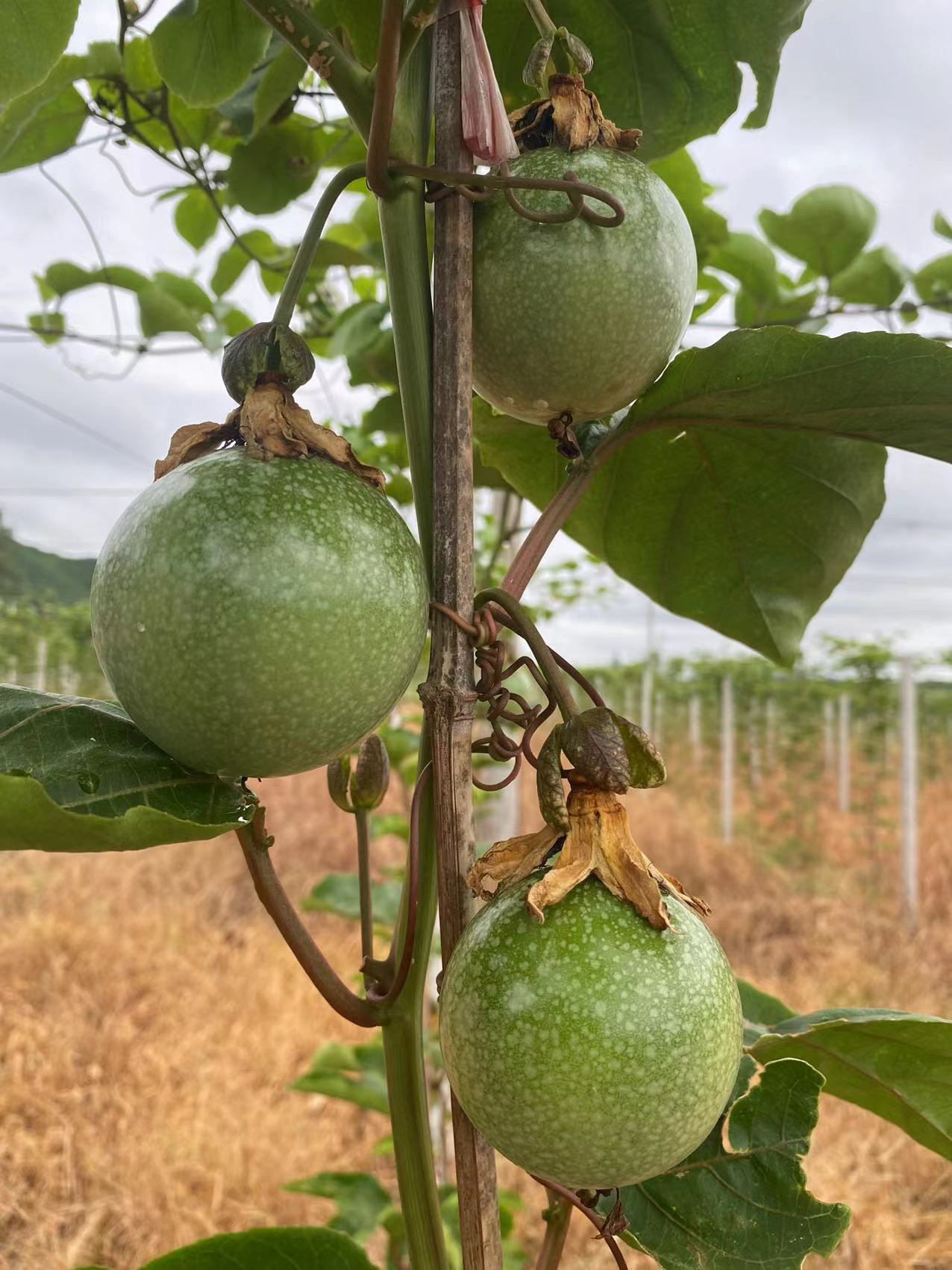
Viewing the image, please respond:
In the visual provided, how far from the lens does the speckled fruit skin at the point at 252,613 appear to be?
45cm

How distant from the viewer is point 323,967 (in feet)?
1.84

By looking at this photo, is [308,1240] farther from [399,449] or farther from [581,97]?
[399,449]

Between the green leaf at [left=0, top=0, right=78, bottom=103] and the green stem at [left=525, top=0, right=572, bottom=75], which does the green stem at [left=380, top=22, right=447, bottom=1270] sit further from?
the green leaf at [left=0, top=0, right=78, bottom=103]

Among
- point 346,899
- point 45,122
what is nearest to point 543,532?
point 45,122

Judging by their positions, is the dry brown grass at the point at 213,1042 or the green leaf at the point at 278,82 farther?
the dry brown grass at the point at 213,1042

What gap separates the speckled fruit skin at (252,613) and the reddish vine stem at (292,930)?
0.07 m

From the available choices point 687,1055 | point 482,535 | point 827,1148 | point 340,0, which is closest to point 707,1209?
point 687,1055

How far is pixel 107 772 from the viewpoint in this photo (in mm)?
500

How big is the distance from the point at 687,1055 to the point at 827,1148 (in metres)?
3.24

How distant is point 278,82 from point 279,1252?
36.2 inches

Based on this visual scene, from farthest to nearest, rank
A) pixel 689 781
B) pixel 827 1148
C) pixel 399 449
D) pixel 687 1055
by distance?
pixel 689 781, pixel 827 1148, pixel 399 449, pixel 687 1055

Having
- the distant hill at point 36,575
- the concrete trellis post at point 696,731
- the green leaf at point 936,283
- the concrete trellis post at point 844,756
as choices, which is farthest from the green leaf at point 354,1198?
the concrete trellis post at point 696,731

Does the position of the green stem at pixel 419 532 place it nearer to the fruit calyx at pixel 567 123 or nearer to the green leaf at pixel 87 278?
the fruit calyx at pixel 567 123

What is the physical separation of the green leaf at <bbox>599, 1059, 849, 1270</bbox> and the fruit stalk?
107 millimetres
